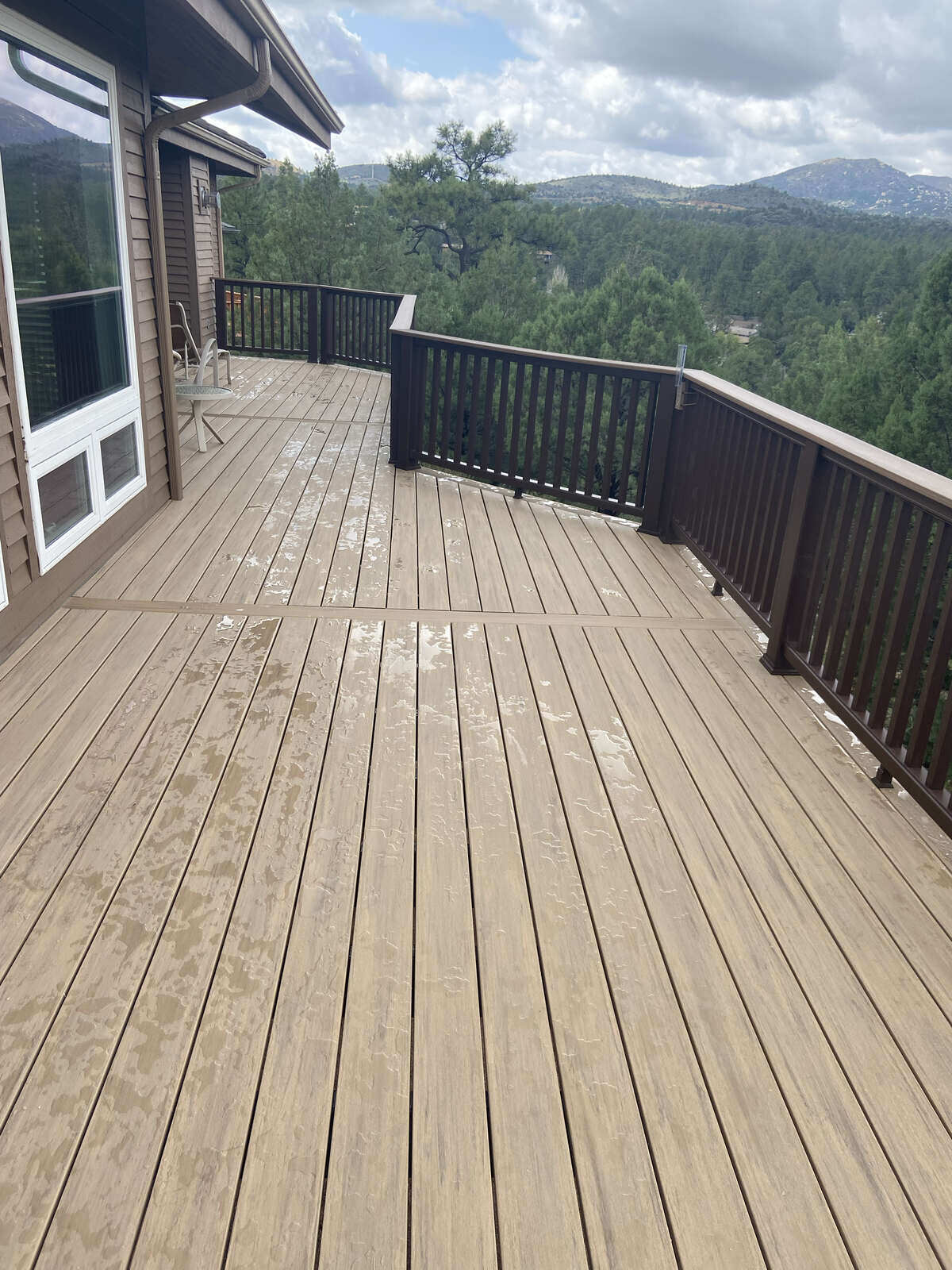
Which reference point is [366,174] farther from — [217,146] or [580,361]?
[580,361]

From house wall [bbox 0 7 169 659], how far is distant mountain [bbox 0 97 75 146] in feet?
1.00

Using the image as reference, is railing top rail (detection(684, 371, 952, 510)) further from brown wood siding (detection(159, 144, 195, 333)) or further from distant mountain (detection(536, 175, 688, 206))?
distant mountain (detection(536, 175, 688, 206))

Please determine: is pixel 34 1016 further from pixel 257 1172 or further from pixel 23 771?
pixel 23 771

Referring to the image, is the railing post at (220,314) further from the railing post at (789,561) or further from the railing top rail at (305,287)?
the railing post at (789,561)

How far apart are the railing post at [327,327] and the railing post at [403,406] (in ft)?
16.0

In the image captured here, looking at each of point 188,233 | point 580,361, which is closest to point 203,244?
point 188,233

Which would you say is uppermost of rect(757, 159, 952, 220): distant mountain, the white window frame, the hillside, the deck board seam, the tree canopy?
rect(757, 159, 952, 220): distant mountain

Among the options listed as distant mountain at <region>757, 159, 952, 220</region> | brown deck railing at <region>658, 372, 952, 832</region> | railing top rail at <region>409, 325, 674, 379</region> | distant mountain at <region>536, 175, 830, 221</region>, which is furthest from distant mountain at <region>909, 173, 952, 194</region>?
brown deck railing at <region>658, 372, 952, 832</region>

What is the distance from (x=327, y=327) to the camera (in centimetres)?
999

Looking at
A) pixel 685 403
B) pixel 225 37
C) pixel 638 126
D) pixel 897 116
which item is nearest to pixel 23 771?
pixel 225 37

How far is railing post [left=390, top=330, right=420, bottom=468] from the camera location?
5355mm

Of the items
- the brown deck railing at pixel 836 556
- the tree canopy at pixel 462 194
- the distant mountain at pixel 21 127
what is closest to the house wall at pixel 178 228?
the distant mountain at pixel 21 127

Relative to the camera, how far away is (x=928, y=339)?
2139 centimetres

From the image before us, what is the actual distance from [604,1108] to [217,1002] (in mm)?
705
